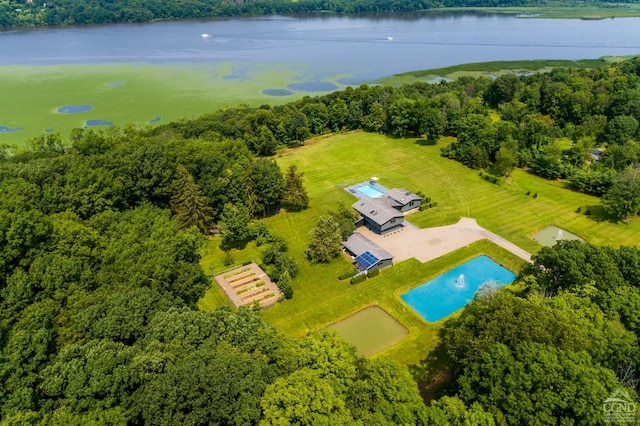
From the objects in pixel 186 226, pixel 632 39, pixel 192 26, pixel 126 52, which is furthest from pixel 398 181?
pixel 192 26

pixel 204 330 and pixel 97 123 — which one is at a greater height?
pixel 97 123

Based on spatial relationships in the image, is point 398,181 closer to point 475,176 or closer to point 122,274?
point 475,176

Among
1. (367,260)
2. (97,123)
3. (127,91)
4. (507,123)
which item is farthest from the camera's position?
(127,91)

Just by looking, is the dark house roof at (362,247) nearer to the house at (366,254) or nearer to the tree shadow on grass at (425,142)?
the house at (366,254)

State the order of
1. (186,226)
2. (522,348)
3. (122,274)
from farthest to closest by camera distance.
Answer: (186,226)
(122,274)
(522,348)

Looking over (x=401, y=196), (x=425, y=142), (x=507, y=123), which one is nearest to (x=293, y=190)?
(x=401, y=196)

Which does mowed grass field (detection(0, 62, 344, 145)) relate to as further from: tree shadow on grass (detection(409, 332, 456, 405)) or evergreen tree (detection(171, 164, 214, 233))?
tree shadow on grass (detection(409, 332, 456, 405))

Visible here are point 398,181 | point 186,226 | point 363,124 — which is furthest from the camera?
point 363,124

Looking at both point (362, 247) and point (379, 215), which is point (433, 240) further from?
point (362, 247)
